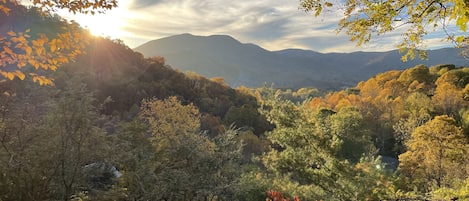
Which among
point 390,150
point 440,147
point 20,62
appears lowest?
point 390,150

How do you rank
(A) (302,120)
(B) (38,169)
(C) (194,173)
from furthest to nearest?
(A) (302,120)
(C) (194,173)
(B) (38,169)

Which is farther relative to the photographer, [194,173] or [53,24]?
[53,24]

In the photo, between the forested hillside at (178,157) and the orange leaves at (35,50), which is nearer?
the orange leaves at (35,50)

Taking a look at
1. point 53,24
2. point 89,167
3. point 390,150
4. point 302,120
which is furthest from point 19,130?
point 53,24

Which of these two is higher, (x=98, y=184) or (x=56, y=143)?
(x=56, y=143)

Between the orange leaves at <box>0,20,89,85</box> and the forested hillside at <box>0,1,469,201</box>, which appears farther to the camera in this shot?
the forested hillside at <box>0,1,469,201</box>

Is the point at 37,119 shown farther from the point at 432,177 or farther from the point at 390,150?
the point at 390,150

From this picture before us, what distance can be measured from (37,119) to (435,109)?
3720 centimetres

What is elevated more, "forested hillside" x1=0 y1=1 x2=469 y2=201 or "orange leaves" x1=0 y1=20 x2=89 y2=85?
"orange leaves" x1=0 y1=20 x2=89 y2=85

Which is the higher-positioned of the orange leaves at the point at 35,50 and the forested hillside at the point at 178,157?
the orange leaves at the point at 35,50

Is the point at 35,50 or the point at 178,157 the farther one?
the point at 178,157

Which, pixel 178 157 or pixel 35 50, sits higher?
pixel 35 50

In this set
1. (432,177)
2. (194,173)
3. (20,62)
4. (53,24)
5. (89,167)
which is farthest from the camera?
(53,24)

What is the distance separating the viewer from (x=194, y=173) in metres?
7.61
